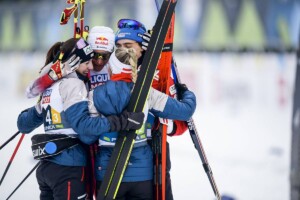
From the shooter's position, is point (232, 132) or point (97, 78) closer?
point (97, 78)

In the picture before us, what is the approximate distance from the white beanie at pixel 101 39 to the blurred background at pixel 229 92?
1793 millimetres

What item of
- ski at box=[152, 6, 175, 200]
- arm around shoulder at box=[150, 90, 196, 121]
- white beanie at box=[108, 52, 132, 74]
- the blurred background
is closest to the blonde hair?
white beanie at box=[108, 52, 132, 74]

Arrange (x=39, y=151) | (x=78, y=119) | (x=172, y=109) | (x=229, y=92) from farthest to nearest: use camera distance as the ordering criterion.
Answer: (x=229, y=92) → (x=39, y=151) → (x=172, y=109) → (x=78, y=119)

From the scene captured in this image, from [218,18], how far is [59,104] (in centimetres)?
542

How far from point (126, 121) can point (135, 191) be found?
0.42m

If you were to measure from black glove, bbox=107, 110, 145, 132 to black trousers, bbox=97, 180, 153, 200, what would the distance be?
331 millimetres

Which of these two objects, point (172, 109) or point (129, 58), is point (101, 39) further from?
point (172, 109)

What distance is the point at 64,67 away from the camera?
277 cm

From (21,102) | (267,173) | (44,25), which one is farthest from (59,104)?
(44,25)

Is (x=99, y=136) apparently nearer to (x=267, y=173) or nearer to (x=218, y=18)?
(x=267, y=173)

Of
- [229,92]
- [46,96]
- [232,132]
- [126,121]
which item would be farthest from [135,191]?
[229,92]

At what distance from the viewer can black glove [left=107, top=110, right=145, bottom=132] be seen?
260cm

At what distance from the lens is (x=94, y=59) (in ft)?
10.3

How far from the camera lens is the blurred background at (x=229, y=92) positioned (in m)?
5.03
